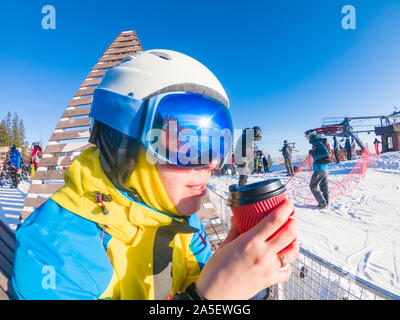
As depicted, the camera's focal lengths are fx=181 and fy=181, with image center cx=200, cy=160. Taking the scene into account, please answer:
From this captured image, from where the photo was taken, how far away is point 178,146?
86cm

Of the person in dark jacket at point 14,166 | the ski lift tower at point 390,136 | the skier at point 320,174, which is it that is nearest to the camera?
the skier at point 320,174

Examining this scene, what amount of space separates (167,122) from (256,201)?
54 centimetres

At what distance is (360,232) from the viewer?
368cm

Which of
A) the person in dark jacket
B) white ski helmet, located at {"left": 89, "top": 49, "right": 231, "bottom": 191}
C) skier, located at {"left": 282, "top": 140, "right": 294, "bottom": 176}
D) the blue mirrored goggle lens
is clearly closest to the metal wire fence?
the blue mirrored goggle lens

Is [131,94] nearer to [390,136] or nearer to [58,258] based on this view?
[58,258]

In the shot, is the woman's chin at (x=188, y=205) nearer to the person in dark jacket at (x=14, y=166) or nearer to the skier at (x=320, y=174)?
the skier at (x=320, y=174)

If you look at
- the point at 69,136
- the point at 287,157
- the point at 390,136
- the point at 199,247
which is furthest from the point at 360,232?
the point at 390,136

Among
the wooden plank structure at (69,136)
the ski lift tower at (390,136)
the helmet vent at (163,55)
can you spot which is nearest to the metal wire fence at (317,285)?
the helmet vent at (163,55)

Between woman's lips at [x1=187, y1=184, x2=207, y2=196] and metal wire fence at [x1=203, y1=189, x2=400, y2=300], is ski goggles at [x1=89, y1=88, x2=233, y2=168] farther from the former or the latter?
metal wire fence at [x1=203, y1=189, x2=400, y2=300]

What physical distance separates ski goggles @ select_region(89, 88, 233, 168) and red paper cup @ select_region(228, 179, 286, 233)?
1.07 ft

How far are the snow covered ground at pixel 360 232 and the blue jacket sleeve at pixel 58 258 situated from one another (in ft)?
10.5

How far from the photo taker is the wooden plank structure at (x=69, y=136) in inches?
136
